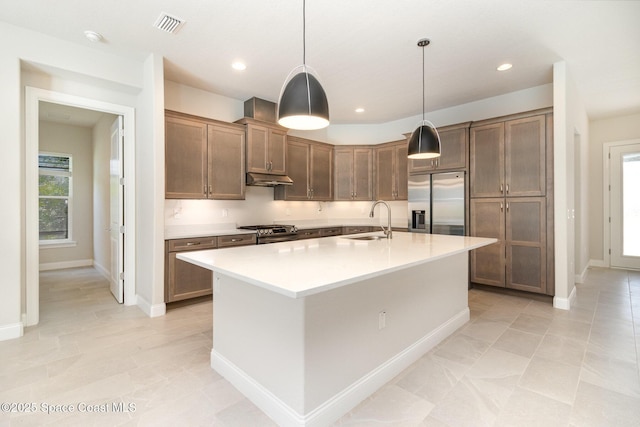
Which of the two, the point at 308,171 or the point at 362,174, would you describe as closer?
the point at 308,171

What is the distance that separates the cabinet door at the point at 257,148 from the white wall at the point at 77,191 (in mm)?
4092

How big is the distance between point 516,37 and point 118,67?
13.4 ft

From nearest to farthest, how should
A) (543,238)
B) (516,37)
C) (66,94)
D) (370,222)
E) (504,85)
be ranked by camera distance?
(516,37)
(66,94)
(543,238)
(504,85)
(370,222)

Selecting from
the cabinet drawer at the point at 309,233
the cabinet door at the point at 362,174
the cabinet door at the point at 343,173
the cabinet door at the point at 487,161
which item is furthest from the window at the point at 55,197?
the cabinet door at the point at 487,161

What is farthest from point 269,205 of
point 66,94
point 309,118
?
point 309,118

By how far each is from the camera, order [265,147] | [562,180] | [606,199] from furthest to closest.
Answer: [606,199] → [265,147] → [562,180]

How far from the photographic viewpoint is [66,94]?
3354mm

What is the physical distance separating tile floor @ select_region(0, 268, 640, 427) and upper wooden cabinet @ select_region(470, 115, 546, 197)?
1.57m

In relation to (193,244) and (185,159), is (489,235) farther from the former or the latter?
(185,159)

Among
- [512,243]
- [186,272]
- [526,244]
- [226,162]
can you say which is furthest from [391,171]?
[186,272]

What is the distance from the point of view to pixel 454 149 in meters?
4.63

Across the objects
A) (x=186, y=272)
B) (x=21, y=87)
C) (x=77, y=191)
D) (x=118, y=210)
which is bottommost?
(x=186, y=272)

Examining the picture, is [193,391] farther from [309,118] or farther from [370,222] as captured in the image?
[370,222]

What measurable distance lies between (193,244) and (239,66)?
2.16 m
